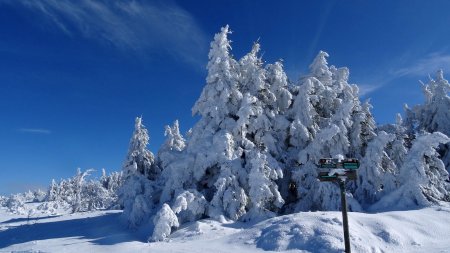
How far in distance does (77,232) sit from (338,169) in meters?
20.7

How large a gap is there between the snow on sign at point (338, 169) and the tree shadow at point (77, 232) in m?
14.6

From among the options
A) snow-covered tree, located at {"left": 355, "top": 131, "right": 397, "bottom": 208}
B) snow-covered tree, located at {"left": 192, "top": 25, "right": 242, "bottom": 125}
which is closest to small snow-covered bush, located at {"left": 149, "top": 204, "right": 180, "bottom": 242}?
snow-covered tree, located at {"left": 192, "top": 25, "right": 242, "bottom": 125}

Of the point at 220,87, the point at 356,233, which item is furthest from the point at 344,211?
the point at 220,87

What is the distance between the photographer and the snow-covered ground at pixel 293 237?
18000 millimetres

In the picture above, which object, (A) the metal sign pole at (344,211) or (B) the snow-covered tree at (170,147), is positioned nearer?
(A) the metal sign pole at (344,211)

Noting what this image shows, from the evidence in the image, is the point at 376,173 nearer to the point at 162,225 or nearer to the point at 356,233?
the point at 356,233

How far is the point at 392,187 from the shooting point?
1015 inches

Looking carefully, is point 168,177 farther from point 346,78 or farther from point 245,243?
point 346,78

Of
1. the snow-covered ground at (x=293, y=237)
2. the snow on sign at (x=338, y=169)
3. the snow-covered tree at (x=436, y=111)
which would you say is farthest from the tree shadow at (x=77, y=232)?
Answer: the snow-covered tree at (x=436, y=111)

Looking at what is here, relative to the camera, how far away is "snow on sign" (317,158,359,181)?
11789mm

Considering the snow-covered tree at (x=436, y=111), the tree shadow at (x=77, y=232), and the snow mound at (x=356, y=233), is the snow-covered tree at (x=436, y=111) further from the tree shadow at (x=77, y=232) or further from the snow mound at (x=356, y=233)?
the tree shadow at (x=77, y=232)

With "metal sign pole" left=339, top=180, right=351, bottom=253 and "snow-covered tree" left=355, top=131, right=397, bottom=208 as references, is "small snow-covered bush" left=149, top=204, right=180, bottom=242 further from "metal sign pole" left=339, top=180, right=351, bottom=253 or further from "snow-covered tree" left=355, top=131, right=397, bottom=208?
"snow-covered tree" left=355, top=131, right=397, bottom=208

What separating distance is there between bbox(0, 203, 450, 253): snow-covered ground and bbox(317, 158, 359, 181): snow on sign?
665 centimetres

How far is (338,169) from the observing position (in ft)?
38.9
